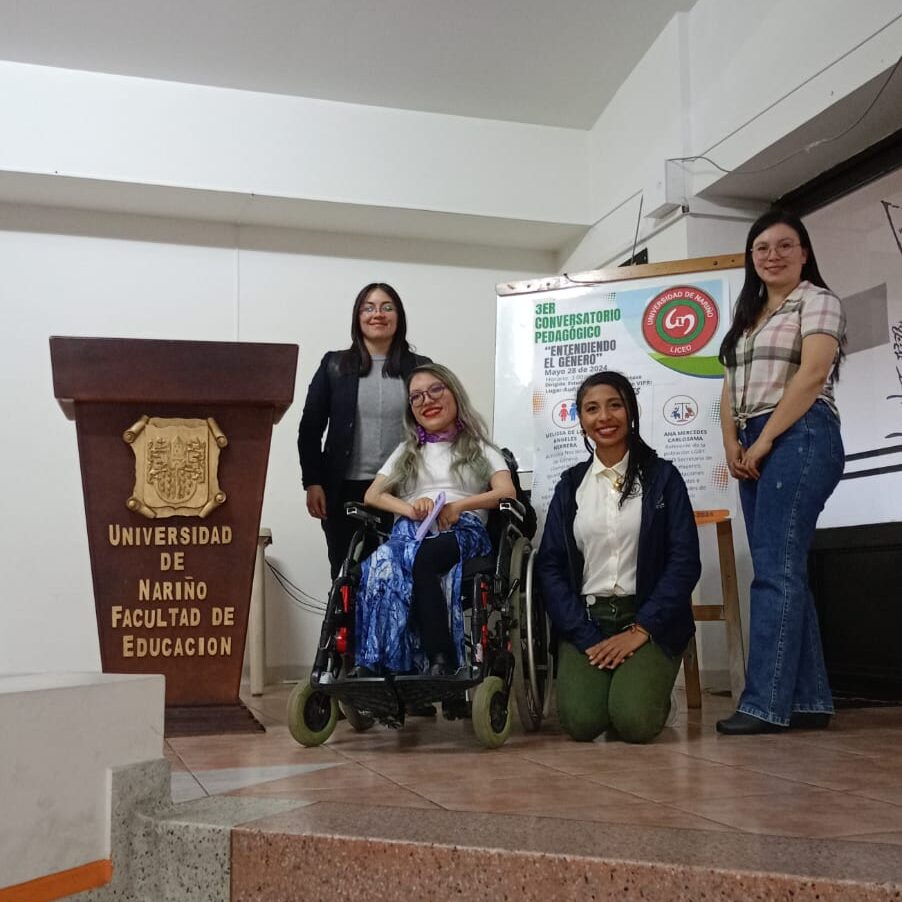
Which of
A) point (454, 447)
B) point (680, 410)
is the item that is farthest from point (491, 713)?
point (680, 410)

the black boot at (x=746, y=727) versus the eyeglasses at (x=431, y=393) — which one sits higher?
the eyeglasses at (x=431, y=393)

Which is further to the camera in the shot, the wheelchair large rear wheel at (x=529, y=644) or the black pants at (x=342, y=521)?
the black pants at (x=342, y=521)

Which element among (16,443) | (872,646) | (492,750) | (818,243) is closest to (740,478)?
(492,750)

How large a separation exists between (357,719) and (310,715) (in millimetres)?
334

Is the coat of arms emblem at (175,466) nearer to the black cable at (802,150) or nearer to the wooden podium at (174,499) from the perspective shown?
the wooden podium at (174,499)

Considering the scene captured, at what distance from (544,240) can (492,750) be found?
3.39 m

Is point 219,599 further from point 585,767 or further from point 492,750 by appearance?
point 585,767

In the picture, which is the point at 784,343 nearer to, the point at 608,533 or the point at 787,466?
the point at 787,466

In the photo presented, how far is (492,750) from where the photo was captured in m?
2.35

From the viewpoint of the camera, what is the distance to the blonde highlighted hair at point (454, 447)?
9.20 feet

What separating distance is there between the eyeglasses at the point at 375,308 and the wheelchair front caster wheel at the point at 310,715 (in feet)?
3.92

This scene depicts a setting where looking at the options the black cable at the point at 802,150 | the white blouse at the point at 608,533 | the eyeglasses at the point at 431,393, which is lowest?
the white blouse at the point at 608,533

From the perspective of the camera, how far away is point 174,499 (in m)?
2.59

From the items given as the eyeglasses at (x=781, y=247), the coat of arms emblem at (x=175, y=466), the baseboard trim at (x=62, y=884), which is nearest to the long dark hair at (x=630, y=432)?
the eyeglasses at (x=781, y=247)
